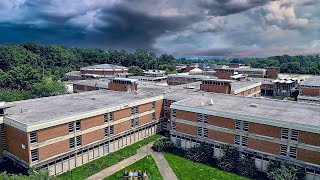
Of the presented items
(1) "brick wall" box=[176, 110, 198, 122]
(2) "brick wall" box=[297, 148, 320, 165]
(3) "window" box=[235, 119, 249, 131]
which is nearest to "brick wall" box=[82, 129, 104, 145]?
(1) "brick wall" box=[176, 110, 198, 122]

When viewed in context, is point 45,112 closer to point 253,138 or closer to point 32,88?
point 253,138

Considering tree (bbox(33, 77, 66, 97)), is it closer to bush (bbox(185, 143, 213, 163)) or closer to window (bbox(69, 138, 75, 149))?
window (bbox(69, 138, 75, 149))

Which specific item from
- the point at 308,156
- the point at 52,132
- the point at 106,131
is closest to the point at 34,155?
the point at 52,132

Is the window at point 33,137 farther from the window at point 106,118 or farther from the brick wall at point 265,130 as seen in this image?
the brick wall at point 265,130

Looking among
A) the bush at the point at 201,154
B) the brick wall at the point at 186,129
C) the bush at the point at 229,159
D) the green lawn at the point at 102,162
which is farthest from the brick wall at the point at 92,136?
the bush at the point at 229,159

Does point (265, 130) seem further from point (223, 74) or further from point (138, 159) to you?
point (223, 74)

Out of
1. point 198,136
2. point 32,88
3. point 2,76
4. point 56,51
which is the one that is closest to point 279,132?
point 198,136
